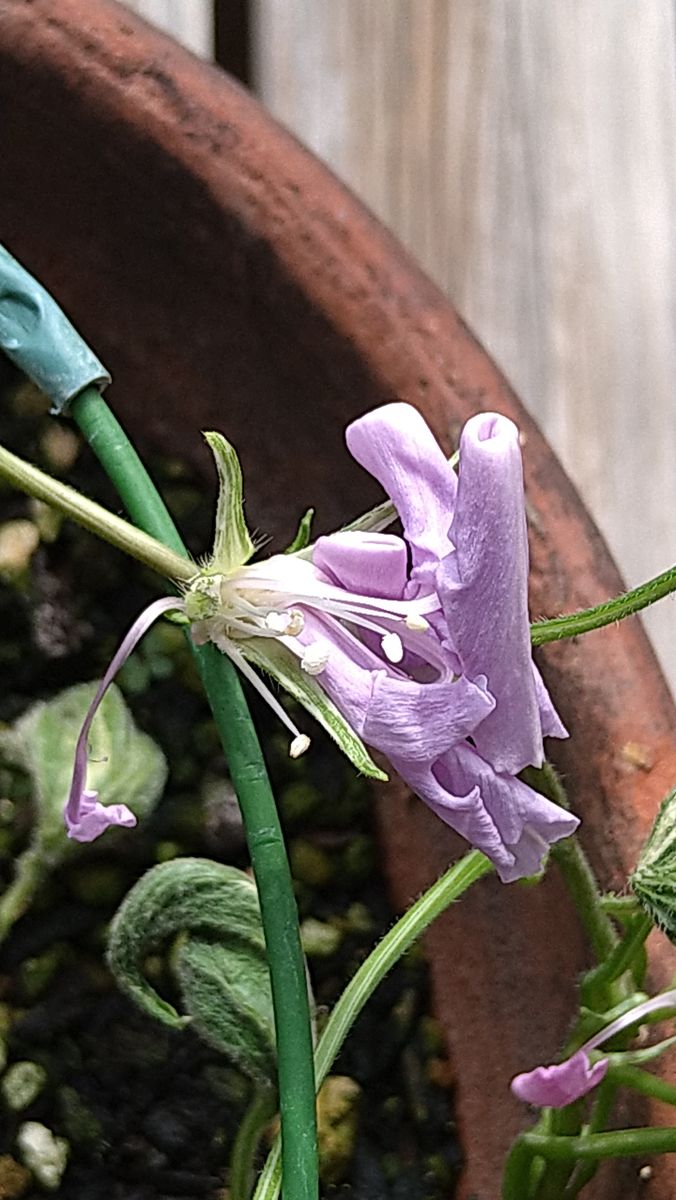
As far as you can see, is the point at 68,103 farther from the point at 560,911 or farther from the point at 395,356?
the point at 560,911

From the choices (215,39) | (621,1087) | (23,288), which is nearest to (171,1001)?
(621,1087)

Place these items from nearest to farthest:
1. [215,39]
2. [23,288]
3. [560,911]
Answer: [23,288] → [560,911] → [215,39]

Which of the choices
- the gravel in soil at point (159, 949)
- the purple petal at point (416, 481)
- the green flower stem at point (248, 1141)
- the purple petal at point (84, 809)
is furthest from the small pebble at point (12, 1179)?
the purple petal at point (416, 481)

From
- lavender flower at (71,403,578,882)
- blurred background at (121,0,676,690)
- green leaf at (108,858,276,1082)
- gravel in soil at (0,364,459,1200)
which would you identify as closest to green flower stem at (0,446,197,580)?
lavender flower at (71,403,578,882)

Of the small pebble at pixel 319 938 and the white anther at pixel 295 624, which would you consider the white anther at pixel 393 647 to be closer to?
the white anther at pixel 295 624

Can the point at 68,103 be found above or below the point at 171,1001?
above

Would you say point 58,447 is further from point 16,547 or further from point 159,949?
point 159,949

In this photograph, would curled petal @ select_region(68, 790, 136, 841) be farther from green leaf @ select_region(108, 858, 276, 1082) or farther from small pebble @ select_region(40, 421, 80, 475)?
small pebble @ select_region(40, 421, 80, 475)
